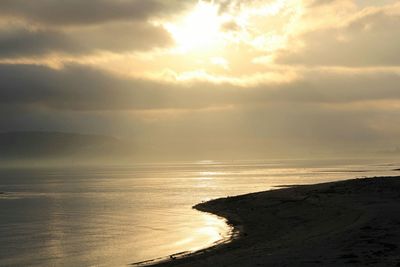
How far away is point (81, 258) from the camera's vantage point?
3275cm

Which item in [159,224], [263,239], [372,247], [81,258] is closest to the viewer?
[372,247]

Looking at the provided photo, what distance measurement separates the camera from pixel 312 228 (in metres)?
38.2

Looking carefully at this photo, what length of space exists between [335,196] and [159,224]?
64.4 ft

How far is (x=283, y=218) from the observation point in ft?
154

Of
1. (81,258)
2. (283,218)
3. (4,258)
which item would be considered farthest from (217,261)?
(283,218)

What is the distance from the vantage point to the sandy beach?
24719 mm

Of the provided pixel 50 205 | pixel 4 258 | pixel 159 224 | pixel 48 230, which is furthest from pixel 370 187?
pixel 50 205

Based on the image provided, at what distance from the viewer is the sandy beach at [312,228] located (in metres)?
24.7

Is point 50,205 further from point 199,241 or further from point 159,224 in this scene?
point 199,241

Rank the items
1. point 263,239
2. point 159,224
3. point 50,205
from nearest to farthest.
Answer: point 263,239, point 159,224, point 50,205

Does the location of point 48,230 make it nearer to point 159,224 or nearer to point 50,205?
point 159,224

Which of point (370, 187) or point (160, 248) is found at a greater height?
point (370, 187)

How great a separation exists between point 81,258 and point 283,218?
21.2 metres

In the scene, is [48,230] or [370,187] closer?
[48,230]
